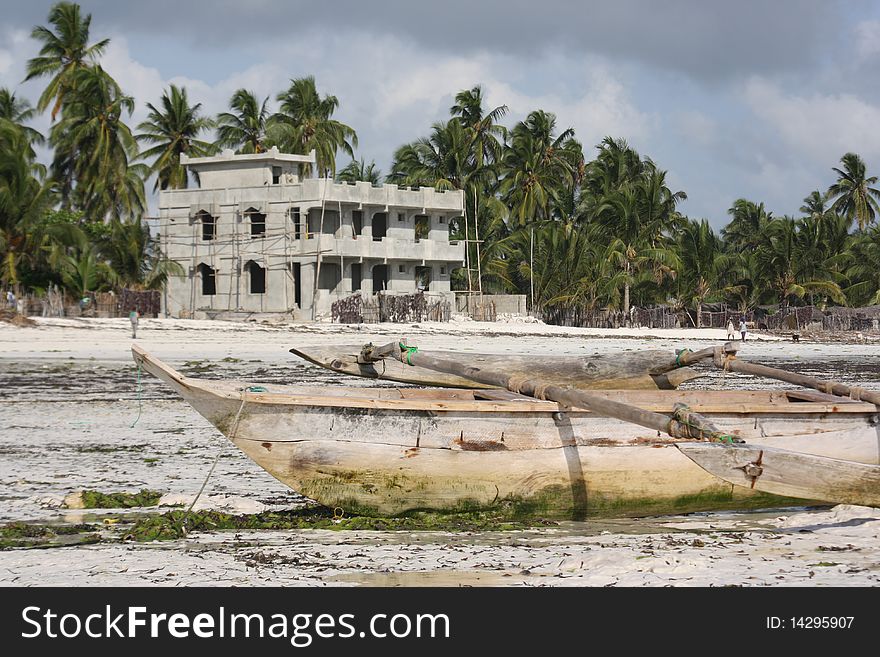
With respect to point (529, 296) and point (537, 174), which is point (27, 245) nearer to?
point (529, 296)

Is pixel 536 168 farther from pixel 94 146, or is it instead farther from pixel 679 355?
pixel 679 355

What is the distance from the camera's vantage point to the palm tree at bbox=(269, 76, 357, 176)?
157 ft

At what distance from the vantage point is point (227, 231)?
40.3m

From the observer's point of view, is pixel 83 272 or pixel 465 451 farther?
pixel 83 272

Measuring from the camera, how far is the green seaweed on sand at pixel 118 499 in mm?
7296

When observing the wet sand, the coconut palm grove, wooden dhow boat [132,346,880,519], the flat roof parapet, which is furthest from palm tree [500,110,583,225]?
wooden dhow boat [132,346,880,519]

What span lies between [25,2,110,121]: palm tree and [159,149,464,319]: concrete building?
6.83 metres

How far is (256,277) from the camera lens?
1624 inches

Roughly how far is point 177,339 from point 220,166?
52.2ft

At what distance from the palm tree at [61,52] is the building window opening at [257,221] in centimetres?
1092

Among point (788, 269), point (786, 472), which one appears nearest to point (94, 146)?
point (788, 269)

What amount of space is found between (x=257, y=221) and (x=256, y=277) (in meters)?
2.35

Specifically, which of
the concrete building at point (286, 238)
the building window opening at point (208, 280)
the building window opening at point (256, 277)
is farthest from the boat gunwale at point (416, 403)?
the building window opening at point (208, 280)
